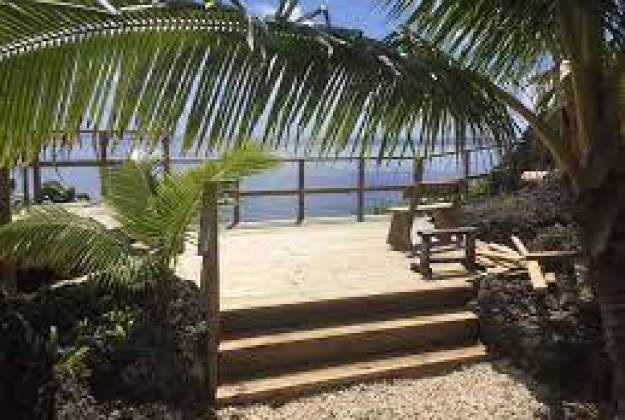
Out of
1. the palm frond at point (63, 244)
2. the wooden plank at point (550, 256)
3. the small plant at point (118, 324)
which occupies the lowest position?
the small plant at point (118, 324)

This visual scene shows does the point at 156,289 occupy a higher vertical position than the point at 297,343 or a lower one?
higher

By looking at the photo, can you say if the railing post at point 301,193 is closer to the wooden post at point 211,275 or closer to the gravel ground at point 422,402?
the gravel ground at point 422,402

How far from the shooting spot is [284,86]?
3736 mm

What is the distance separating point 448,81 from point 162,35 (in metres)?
1.19

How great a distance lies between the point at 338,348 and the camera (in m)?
8.80

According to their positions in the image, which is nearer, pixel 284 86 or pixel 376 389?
pixel 284 86

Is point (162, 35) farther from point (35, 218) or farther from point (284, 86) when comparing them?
point (35, 218)

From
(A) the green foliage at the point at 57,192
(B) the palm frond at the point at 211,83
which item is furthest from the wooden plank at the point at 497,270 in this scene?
(A) the green foliage at the point at 57,192

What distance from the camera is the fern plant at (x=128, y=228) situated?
7824mm

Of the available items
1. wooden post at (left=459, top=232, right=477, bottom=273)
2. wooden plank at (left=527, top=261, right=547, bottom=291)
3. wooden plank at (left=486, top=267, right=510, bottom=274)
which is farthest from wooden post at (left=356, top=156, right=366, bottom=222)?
wooden plank at (left=527, top=261, right=547, bottom=291)

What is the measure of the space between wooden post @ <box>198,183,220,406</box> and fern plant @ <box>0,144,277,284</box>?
0.18 meters

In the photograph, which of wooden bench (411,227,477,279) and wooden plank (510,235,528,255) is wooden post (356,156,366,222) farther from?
wooden bench (411,227,477,279)

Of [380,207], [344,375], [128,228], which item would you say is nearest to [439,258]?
[344,375]

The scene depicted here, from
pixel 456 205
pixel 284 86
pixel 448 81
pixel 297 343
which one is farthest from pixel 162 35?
pixel 456 205
